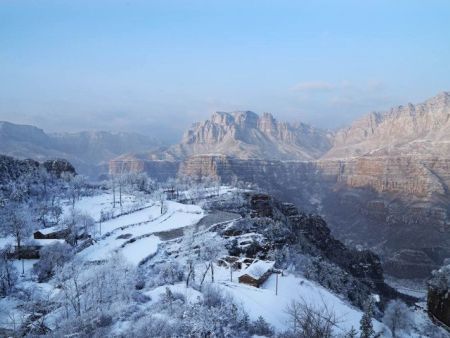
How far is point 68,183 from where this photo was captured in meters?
106

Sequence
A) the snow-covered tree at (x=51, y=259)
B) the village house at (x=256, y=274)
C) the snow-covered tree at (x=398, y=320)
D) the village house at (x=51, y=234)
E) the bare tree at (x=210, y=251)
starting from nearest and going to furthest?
the village house at (x=256, y=274) < the snow-covered tree at (x=51, y=259) < the snow-covered tree at (x=398, y=320) < the bare tree at (x=210, y=251) < the village house at (x=51, y=234)

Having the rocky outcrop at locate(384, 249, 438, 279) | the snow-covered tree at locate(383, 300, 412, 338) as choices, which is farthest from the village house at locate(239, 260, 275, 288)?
the rocky outcrop at locate(384, 249, 438, 279)

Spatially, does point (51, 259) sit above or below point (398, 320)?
above

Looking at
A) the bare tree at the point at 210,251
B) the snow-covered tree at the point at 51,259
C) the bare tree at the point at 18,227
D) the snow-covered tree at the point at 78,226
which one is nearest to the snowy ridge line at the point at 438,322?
the bare tree at the point at 210,251

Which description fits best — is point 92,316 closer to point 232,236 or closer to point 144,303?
point 144,303


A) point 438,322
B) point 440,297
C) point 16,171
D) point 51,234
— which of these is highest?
point 16,171

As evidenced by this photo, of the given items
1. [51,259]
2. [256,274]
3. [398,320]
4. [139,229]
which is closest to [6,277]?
[51,259]

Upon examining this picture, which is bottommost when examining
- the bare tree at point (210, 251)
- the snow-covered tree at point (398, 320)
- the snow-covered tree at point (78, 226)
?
the snow-covered tree at point (398, 320)

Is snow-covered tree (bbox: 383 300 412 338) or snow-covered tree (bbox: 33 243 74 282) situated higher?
snow-covered tree (bbox: 33 243 74 282)

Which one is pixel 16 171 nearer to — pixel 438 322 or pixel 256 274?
pixel 256 274

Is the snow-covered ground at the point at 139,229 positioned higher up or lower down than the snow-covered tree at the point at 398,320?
higher up

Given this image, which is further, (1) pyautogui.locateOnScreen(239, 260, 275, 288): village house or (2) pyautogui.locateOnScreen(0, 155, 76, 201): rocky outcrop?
(2) pyautogui.locateOnScreen(0, 155, 76, 201): rocky outcrop

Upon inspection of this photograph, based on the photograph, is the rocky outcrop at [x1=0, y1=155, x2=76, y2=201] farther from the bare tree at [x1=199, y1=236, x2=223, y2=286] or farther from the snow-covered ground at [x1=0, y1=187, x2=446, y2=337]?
the bare tree at [x1=199, y1=236, x2=223, y2=286]

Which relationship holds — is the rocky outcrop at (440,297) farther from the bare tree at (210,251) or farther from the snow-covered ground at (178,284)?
the bare tree at (210,251)
